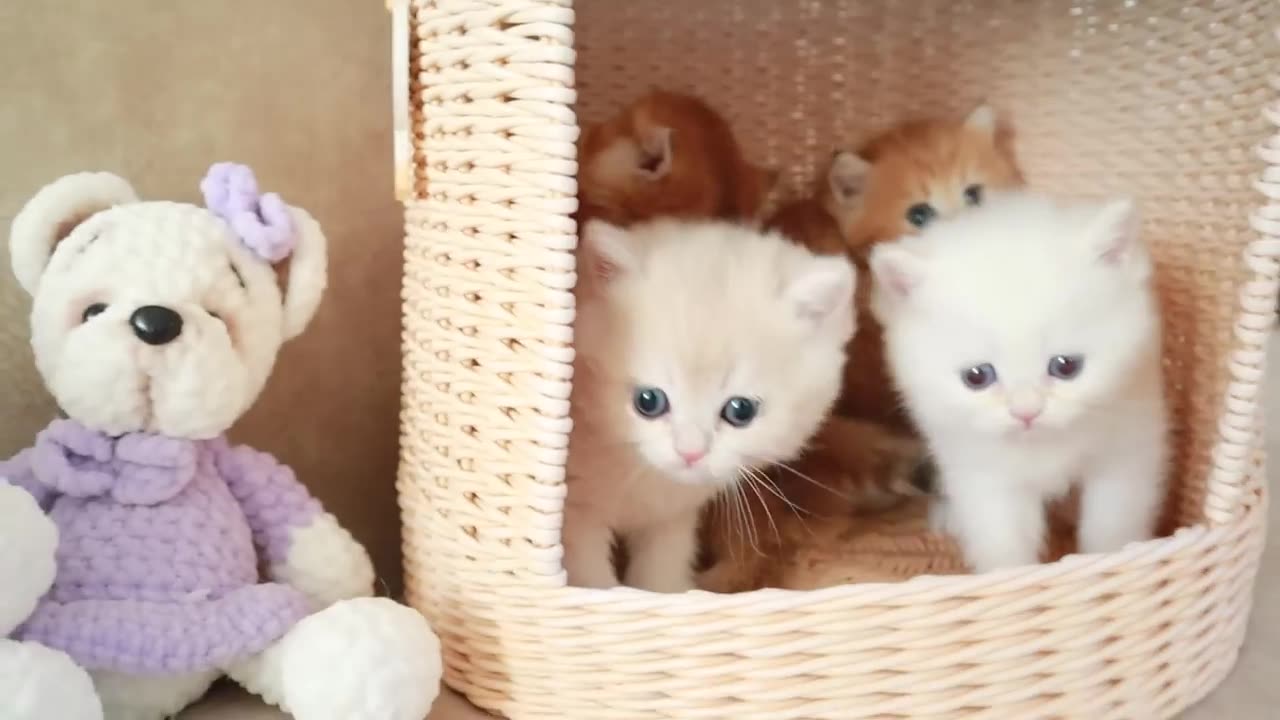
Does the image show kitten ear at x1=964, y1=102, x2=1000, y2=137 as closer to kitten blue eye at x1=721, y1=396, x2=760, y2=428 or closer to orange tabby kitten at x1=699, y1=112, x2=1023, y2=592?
orange tabby kitten at x1=699, y1=112, x2=1023, y2=592

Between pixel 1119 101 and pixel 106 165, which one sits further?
pixel 1119 101

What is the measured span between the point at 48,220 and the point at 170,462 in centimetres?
22

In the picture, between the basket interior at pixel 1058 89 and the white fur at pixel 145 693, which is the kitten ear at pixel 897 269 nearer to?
the basket interior at pixel 1058 89

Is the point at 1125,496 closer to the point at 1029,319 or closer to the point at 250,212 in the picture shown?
the point at 1029,319

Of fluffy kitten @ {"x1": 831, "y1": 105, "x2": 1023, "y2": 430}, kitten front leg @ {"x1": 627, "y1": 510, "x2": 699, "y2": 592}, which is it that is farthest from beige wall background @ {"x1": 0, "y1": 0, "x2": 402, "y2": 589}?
fluffy kitten @ {"x1": 831, "y1": 105, "x2": 1023, "y2": 430}

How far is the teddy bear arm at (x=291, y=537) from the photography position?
0.93 metres

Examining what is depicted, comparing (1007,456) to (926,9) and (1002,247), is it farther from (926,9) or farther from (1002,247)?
(926,9)

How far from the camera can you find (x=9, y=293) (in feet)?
3.24

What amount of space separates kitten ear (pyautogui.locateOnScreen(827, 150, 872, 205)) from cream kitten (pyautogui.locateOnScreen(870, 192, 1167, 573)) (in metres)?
0.33

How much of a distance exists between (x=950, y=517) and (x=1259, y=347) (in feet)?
1.16

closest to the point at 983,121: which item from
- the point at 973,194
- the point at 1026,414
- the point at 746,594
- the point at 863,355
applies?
the point at 973,194

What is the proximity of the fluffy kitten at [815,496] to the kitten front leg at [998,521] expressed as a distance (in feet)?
0.58

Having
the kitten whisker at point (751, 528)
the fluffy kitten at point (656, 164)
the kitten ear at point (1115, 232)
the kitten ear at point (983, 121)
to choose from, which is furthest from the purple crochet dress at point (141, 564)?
the kitten ear at point (983, 121)

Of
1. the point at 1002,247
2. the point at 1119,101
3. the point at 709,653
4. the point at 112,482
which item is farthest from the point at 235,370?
the point at 1119,101
